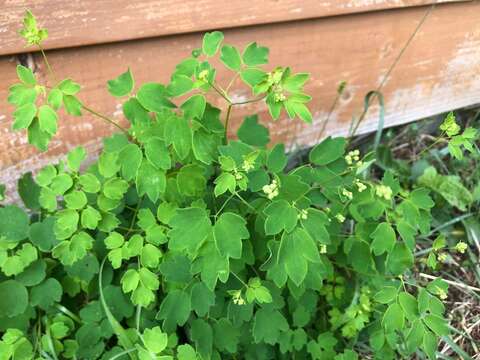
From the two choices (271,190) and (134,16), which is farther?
(134,16)

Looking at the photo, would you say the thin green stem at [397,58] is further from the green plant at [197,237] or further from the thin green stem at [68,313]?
the thin green stem at [68,313]

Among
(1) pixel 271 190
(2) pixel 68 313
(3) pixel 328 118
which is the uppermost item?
(1) pixel 271 190

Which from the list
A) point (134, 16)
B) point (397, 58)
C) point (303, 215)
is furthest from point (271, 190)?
point (397, 58)

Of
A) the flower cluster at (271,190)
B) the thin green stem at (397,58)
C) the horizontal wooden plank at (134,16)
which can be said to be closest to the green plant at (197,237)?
the flower cluster at (271,190)

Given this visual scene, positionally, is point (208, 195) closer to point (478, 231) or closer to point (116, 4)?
point (116, 4)

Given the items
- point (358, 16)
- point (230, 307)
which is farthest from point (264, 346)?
point (358, 16)

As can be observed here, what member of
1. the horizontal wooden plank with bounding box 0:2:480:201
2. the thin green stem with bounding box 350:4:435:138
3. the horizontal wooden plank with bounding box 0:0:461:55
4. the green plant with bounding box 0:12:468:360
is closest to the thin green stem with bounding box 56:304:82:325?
the green plant with bounding box 0:12:468:360

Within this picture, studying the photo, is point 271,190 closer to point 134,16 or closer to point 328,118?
point 134,16

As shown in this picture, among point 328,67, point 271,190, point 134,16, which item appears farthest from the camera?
point 328,67
